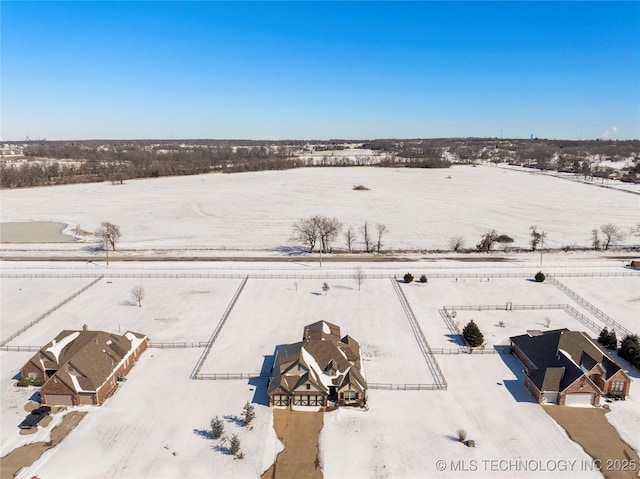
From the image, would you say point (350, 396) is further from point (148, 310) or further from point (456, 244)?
point (456, 244)

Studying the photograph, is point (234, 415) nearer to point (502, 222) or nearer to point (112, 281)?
point (112, 281)

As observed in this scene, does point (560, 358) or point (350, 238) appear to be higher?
point (350, 238)

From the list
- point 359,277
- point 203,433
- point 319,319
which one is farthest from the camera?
point 359,277

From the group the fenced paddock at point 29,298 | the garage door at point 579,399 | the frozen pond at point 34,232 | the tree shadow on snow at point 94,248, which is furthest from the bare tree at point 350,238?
the frozen pond at point 34,232

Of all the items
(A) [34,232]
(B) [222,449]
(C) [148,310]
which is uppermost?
(A) [34,232]

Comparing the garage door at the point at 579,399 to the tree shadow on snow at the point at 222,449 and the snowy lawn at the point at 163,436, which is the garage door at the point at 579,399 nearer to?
the snowy lawn at the point at 163,436

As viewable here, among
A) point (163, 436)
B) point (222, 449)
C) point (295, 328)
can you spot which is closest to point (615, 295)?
point (295, 328)

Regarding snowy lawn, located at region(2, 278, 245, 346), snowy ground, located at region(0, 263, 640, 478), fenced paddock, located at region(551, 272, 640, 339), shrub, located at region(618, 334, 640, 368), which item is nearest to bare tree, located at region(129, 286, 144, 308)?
snowy lawn, located at region(2, 278, 245, 346)
